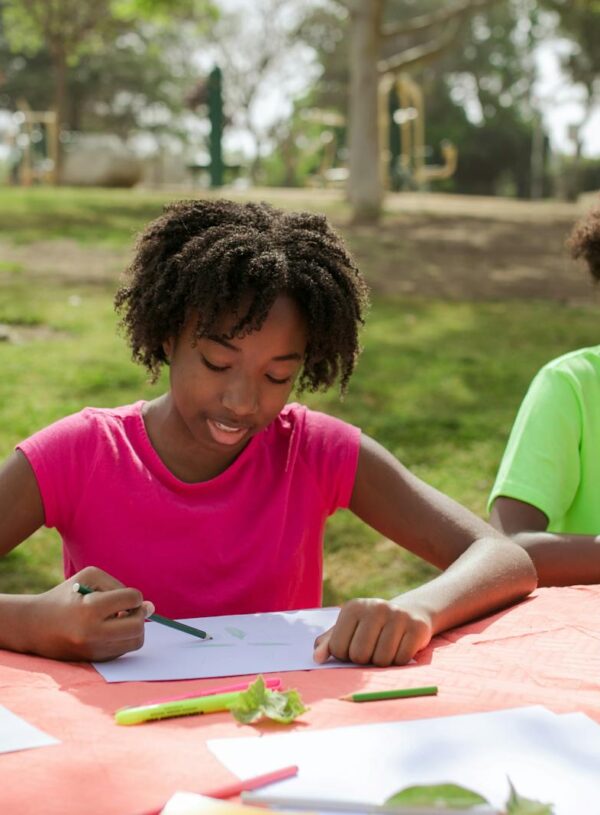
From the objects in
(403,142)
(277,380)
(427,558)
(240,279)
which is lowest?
(427,558)

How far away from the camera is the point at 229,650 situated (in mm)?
1742

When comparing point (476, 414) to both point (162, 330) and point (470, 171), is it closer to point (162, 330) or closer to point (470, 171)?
point (162, 330)

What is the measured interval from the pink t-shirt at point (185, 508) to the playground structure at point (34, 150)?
16036 millimetres

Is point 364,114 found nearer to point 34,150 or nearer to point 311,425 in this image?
point 311,425

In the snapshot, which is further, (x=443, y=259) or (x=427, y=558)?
(x=443, y=259)

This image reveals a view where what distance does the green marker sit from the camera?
4.64 ft

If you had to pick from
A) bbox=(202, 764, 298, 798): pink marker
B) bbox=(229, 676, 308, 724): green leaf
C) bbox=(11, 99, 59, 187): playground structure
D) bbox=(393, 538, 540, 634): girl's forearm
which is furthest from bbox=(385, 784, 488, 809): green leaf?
bbox=(11, 99, 59, 187): playground structure

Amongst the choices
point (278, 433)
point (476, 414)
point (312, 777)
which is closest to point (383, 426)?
point (476, 414)

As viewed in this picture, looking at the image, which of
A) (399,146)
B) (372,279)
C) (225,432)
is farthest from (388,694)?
(399,146)

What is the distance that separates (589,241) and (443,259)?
640 centimetres

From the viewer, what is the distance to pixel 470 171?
3372 centimetres

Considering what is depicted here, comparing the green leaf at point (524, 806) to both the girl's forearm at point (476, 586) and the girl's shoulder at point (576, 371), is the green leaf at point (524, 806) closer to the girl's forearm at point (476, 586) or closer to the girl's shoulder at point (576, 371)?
the girl's forearm at point (476, 586)

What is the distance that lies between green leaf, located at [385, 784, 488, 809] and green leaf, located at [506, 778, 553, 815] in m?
0.03

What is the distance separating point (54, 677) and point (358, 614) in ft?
1.46
